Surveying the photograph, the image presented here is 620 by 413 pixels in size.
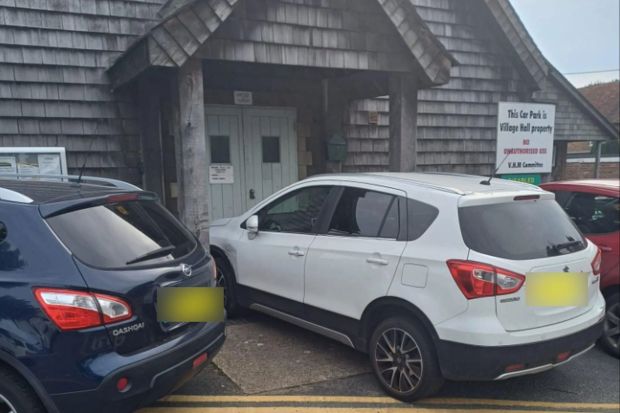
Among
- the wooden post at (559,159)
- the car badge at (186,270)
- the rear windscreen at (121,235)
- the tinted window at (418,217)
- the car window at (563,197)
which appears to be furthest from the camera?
the wooden post at (559,159)

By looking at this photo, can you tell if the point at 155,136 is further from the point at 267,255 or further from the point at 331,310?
the point at 331,310

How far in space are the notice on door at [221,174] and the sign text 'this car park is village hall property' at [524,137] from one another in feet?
14.7

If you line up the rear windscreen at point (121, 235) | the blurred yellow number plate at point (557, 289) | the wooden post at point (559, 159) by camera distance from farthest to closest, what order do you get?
the wooden post at point (559, 159) → the blurred yellow number plate at point (557, 289) → the rear windscreen at point (121, 235)

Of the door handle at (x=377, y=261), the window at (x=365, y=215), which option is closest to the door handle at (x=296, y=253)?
the window at (x=365, y=215)

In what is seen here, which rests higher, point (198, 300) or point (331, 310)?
point (198, 300)

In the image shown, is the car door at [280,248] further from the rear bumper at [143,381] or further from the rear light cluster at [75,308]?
the rear light cluster at [75,308]

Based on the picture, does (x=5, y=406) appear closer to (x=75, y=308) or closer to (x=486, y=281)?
(x=75, y=308)

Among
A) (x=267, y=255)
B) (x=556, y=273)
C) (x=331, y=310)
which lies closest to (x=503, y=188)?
(x=556, y=273)

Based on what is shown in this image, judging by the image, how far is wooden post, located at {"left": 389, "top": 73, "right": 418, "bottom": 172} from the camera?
6.35 meters

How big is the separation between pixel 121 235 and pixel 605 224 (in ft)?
14.1

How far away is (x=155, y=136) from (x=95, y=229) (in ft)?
13.6

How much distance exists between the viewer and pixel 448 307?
10.1 feet

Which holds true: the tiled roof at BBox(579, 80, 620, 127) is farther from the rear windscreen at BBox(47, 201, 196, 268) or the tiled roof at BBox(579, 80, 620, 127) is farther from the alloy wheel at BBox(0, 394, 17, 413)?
the alloy wheel at BBox(0, 394, 17, 413)

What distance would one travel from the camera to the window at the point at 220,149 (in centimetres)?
737
